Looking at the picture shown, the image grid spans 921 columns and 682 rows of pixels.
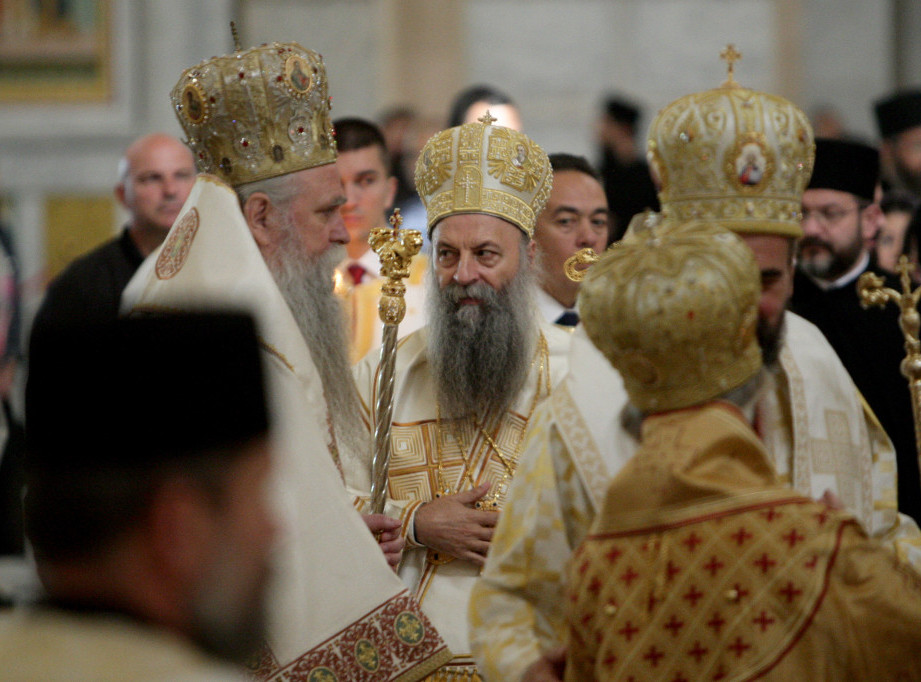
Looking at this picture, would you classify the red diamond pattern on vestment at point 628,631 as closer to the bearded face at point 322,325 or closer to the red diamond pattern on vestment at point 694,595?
the red diamond pattern on vestment at point 694,595

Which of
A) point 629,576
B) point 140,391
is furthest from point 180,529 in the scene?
point 629,576

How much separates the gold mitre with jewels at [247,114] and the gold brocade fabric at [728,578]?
7.40ft

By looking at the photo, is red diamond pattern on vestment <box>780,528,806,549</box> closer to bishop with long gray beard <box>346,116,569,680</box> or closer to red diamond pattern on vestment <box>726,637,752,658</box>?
red diamond pattern on vestment <box>726,637,752,658</box>

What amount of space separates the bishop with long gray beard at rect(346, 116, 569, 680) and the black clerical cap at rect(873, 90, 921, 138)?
362cm

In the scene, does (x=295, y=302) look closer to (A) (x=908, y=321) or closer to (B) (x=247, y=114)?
(B) (x=247, y=114)

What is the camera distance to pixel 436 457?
4188 mm

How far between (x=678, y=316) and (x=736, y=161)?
76cm

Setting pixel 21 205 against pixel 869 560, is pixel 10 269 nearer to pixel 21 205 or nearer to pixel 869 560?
pixel 869 560

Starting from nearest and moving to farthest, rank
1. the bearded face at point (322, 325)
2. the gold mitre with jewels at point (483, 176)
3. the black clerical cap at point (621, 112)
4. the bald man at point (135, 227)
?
1. the bearded face at point (322, 325)
2. the gold mitre with jewels at point (483, 176)
3. the bald man at point (135, 227)
4. the black clerical cap at point (621, 112)

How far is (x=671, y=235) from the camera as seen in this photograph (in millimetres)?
2459

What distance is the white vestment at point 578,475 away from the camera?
2.76 metres

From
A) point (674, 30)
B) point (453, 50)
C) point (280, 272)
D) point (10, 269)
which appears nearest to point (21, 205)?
point (453, 50)

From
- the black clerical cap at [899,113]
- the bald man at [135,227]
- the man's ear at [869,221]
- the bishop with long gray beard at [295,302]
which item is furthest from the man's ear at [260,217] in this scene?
the black clerical cap at [899,113]

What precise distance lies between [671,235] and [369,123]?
440 centimetres
